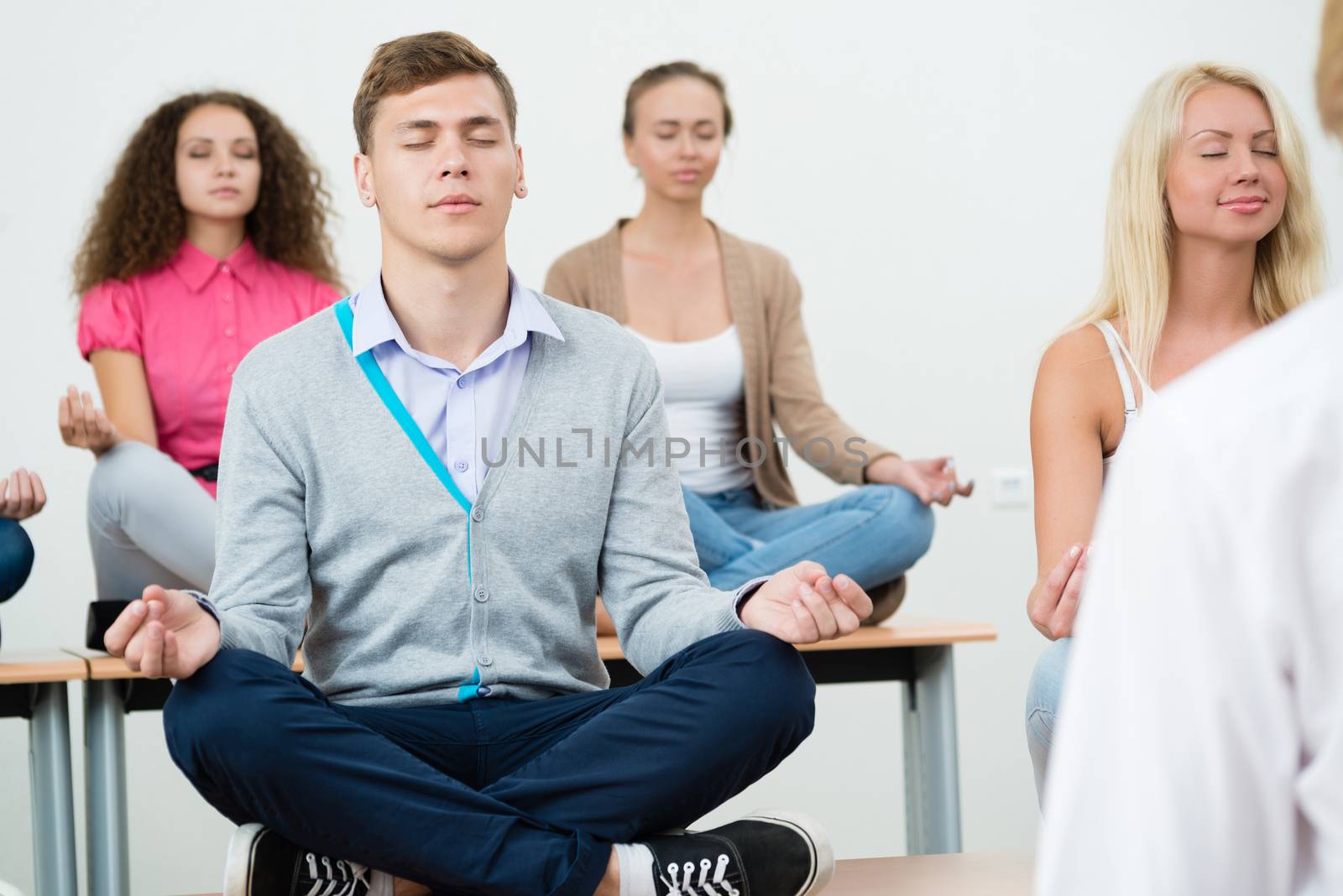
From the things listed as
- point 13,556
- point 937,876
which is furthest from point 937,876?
point 13,556

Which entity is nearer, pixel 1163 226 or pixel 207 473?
pixel 1163 226

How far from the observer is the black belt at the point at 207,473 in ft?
7.92

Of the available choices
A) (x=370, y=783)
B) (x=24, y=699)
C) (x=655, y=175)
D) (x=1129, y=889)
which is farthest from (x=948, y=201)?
(x=1129, y=889)

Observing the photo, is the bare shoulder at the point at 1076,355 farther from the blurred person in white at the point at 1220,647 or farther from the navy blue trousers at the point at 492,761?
the blurred person in white at the point at 1220,647

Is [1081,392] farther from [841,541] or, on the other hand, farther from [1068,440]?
[841,541]

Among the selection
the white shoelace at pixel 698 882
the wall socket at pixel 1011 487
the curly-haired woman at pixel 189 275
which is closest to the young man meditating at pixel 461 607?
the white shoelace at pixel 698 882

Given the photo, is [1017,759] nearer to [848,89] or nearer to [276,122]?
[848,89]

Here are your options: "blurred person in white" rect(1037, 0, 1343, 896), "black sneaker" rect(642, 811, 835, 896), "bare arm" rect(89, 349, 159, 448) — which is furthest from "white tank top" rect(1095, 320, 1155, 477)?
"bare arm" rect(89, 349, 159, 448)

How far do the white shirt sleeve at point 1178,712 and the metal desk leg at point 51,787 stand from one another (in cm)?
183

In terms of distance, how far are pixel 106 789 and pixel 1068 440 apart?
1.38 metres

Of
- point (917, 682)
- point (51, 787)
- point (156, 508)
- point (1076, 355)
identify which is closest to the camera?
point (1076, 355)

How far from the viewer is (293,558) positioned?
1.51m

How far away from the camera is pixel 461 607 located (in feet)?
4.98

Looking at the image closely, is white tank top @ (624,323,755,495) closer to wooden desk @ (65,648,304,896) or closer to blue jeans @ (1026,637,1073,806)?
wooden desk @ (65,648,304,896)
